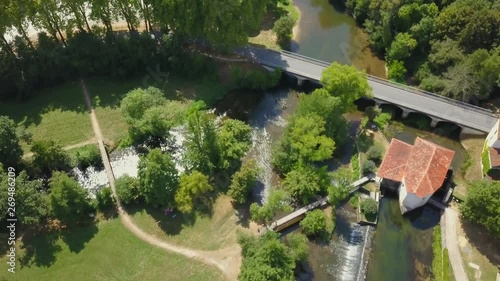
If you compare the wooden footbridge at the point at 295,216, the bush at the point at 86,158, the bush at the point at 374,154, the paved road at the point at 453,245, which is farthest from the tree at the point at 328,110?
the bush at the point at 86,158

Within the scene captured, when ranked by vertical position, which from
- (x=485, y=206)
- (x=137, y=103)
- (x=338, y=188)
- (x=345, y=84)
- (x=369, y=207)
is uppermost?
(x=345, y=84)

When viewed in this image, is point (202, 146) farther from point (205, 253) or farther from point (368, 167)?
point (368, 167)

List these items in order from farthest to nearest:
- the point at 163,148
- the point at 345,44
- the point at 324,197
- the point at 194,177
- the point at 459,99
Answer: the point at 345,44, the point at 459,99, the point at 163,148, the point at 324,197, the point at 194,177

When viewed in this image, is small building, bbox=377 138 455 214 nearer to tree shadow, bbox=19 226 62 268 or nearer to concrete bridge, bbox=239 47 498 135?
concrete bridge, bbox=239 47 498 135

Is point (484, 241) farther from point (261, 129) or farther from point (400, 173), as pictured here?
point (261, 129)

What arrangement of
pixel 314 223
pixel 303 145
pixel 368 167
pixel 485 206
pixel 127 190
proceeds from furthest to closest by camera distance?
pixel 368 167 → pixel 303 145 → pixel 127 190 → pixel 314 223 → pixel 485 206

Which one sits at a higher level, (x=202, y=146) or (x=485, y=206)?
(x=202, y=146)

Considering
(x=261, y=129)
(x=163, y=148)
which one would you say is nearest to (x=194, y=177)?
(x=163, y=148)

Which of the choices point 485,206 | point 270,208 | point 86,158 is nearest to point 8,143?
point 86,158
